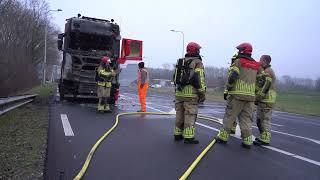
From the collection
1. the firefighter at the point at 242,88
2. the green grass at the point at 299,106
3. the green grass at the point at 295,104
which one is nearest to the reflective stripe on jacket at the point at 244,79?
the firefighter at the point at 242,88

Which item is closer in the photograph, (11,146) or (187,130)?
(11,146)

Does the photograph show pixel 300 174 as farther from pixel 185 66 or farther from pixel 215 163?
pixel 185 66

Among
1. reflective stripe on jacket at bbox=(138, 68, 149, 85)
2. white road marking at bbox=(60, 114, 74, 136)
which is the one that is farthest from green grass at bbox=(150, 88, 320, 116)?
white road marking at bbox=(60, 114, 74, 136)

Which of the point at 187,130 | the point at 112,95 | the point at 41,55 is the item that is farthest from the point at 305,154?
the point at 41,55

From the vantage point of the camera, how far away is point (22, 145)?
797 cm

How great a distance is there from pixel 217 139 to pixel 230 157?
1369mm

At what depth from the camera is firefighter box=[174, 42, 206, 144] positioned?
8805 mm

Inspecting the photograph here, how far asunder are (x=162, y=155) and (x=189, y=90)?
1902 mm

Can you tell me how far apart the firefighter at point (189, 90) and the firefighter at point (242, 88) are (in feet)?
1.93

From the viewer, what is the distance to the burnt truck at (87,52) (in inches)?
685

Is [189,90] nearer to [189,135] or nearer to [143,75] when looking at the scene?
[189,135]

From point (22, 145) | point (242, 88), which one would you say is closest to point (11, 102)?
point (22, 145)

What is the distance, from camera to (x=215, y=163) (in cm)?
699

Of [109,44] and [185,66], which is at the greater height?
[109,44]
